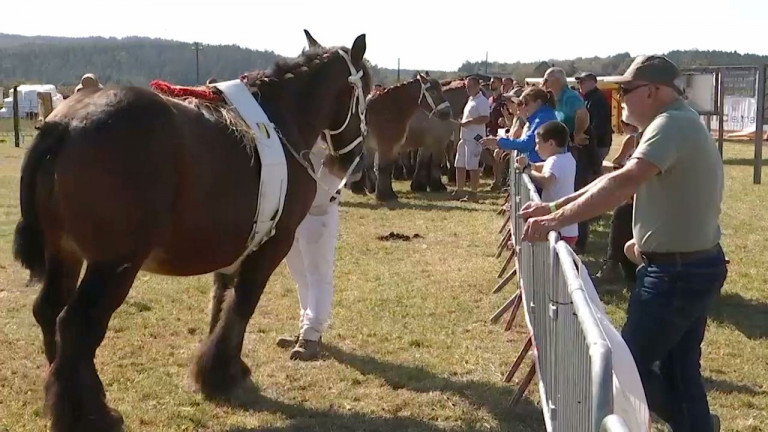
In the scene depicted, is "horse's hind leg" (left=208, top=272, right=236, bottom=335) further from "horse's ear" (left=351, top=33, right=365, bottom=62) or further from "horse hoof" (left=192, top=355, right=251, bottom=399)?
"horse's ear" (left=351, top=33, right=365, bottom=62)

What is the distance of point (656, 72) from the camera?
13.0 feet

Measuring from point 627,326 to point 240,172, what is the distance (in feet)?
7.71

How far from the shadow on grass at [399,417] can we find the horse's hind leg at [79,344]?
3.43 ft

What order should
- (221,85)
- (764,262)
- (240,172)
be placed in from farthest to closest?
(764,262) → (221,85) → (240,172)

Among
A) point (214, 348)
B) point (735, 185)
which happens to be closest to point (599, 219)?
point (735, 185)

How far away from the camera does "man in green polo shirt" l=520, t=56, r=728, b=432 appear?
3756mm

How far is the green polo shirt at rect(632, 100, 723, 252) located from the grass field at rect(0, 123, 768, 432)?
5.91 feet

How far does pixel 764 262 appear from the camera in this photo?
9.92 meters

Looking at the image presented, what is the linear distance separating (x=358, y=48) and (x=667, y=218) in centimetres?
320

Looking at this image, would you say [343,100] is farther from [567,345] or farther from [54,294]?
[567,345]

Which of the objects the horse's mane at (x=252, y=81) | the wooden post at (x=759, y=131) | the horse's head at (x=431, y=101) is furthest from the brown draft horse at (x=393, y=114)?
the horse's mane at (x=252, y=81)

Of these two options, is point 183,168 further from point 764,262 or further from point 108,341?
point 764,262

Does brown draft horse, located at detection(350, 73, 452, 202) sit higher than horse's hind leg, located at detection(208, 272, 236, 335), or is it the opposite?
brown draft horse, located at detection(350, 73, 452, 202)

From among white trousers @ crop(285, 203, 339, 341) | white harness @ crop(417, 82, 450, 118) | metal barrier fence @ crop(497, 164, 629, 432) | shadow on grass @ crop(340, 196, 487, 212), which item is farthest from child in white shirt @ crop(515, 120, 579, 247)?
white harness @ crop(417, 82, 450, 118)
